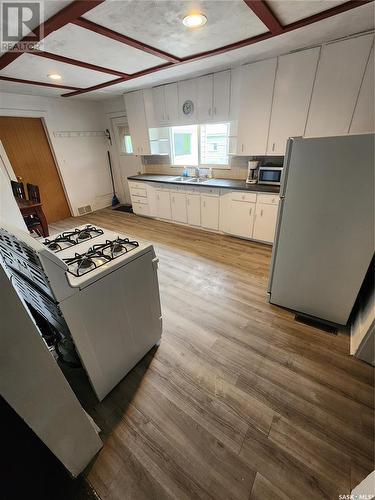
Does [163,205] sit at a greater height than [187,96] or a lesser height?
lesser

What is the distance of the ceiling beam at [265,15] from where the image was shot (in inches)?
60.2

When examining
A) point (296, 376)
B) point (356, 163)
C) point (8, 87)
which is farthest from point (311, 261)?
point (8, 87)

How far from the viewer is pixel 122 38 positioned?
1.95m

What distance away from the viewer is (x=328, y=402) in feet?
4.60

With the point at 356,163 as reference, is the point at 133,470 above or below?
below

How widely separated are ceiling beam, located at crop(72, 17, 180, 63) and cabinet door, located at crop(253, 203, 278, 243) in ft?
7.12

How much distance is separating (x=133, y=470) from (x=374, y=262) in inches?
84.9

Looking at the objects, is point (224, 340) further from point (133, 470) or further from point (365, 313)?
point (365, 313)

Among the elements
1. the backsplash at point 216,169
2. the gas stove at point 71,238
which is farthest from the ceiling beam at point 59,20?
the backsplash at point 216,169

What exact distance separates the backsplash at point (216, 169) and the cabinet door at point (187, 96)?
89 cm

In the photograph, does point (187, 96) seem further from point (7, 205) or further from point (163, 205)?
point (7, 205)

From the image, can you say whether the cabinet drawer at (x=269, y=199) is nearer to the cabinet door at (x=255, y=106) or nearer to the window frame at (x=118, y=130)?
the cabinet door at (x=255, y=106)

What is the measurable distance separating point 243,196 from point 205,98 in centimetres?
172

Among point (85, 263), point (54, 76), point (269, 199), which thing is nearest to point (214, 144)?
point (269, 199)
